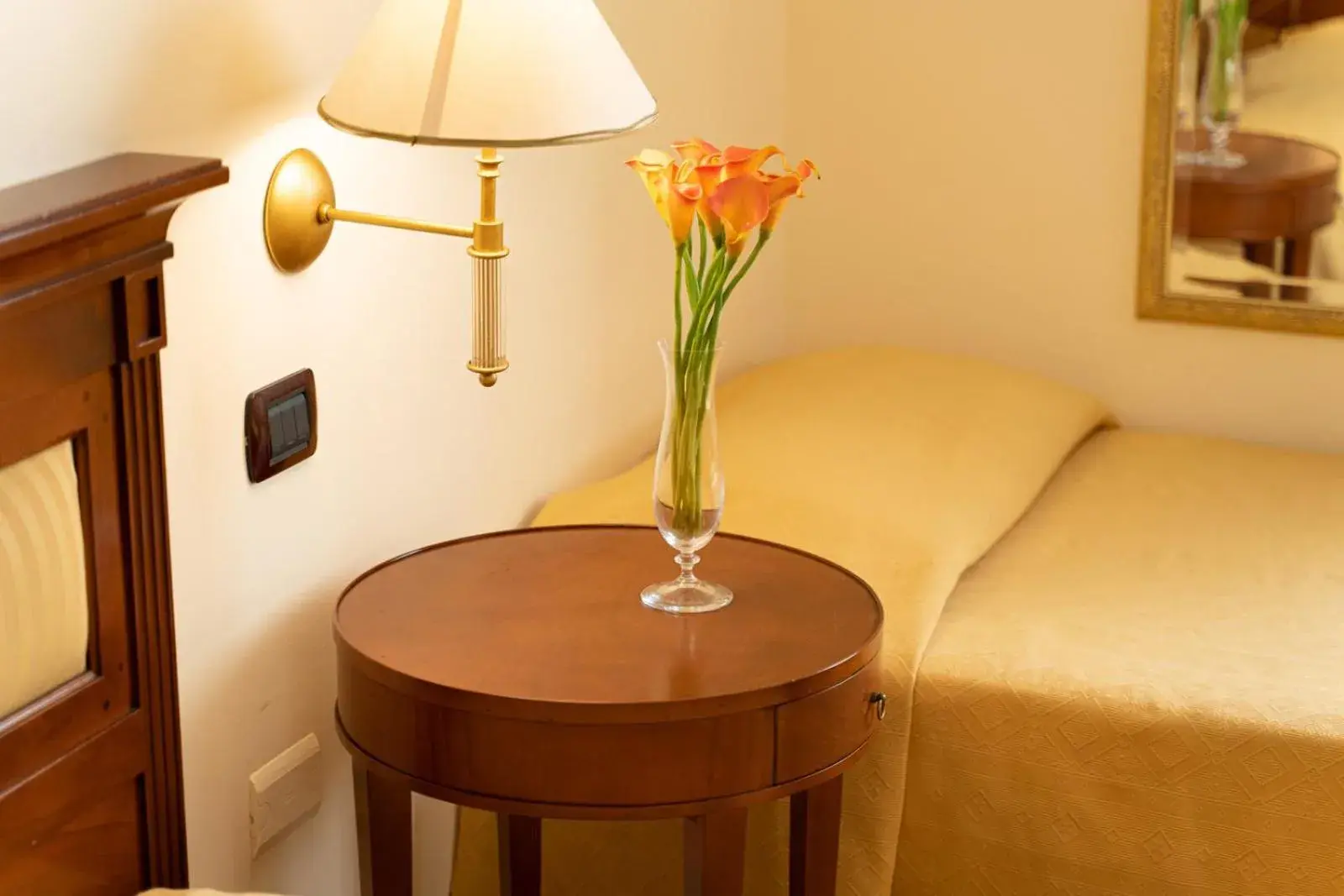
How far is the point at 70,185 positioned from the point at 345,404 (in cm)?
58

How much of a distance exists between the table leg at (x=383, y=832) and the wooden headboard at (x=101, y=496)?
204 millimetres

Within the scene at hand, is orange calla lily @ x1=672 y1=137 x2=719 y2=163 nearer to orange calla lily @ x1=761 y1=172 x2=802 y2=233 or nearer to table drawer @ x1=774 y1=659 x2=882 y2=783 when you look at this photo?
orange calla lily @ x1=761 y1=172 x2=802 y2=233

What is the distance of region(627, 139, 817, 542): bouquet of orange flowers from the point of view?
1.64 m

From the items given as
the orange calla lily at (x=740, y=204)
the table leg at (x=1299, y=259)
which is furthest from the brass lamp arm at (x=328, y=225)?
the table leg at (x=1299, y=259)

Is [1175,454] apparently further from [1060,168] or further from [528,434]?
[528,434]

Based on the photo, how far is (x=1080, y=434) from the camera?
9.29ft

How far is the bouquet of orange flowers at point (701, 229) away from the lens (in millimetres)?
1641

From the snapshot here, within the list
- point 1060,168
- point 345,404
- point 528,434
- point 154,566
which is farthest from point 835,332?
point 154,566

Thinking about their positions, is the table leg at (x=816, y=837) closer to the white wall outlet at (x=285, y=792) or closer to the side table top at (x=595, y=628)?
the side table top at (x=595, y=628)

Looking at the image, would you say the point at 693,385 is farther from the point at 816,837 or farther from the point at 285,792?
the point at 285,792

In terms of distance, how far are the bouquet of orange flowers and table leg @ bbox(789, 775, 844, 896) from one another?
12.1 inches

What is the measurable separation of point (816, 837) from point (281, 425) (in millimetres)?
707

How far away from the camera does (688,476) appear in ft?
5.79

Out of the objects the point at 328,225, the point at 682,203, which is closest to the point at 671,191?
the point at 682,203
